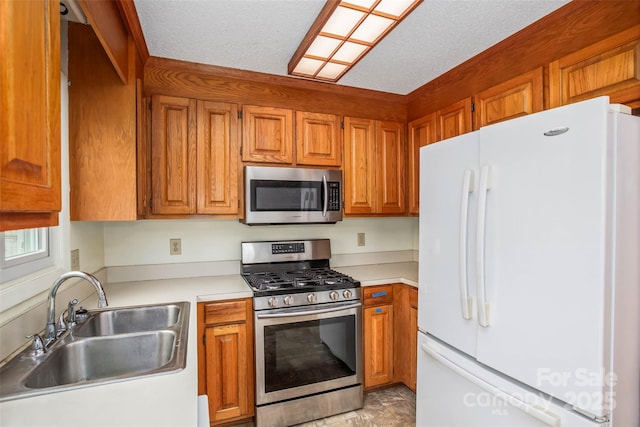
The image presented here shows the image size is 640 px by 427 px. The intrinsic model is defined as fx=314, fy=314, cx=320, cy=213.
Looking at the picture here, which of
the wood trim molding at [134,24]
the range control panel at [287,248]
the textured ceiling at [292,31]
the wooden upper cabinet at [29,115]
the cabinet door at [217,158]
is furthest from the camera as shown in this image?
the range control panel at [287,248]

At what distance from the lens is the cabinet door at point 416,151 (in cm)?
249

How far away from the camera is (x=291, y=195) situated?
2.28 meters

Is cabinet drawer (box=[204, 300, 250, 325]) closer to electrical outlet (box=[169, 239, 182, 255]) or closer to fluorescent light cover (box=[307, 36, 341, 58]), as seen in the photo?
electrical outlet (box=[169, 239, 182, 255])

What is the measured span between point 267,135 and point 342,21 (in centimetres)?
98

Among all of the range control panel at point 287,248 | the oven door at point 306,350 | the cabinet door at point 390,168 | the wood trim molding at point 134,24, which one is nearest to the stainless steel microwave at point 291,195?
the range control panel at point 287,248

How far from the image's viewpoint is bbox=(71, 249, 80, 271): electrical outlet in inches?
65.3

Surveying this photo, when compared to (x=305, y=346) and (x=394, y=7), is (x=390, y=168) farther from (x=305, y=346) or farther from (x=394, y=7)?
(x=305, y=346)

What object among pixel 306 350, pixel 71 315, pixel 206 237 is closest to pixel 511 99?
pixel 306 350

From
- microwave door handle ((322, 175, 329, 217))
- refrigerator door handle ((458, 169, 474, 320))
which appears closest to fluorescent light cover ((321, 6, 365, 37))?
refrigerator door handle ((458, 169, 474, 320))

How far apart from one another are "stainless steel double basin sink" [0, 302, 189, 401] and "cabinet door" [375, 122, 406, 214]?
1703 mm

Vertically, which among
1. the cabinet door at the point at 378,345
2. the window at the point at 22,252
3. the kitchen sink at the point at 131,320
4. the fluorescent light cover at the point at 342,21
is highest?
the fluorescent light cover at the point at 342,21

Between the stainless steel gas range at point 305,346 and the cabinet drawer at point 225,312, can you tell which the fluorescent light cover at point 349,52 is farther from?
the cabinet drawer at point 225,312

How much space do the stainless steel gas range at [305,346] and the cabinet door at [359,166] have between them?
1.99ft

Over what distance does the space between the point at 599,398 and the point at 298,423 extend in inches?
65.5
